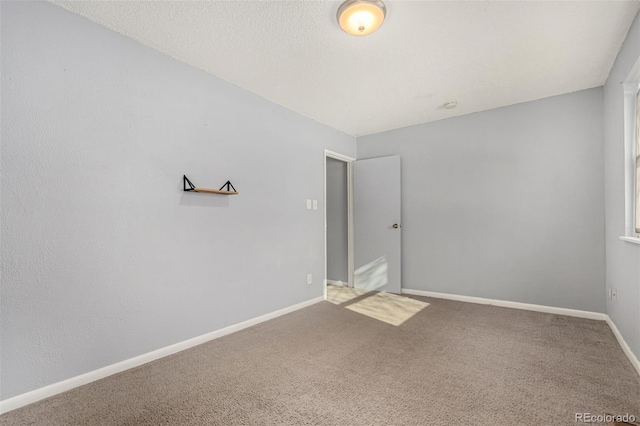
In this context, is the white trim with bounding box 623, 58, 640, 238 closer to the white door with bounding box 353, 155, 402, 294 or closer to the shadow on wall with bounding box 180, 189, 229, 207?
the white door with bounding box 353, 155, 402, 294

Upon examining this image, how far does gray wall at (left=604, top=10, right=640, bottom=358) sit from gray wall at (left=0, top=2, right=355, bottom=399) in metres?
3.05

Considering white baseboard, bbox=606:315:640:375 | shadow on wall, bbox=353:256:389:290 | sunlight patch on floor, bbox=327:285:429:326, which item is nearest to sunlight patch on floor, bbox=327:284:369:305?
sunlight patch on floor, bbox=327:285:429:326

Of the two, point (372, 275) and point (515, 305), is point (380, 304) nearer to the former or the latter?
point (372, 275)

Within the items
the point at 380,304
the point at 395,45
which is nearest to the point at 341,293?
the point at 380,304

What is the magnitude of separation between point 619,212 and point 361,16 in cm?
268

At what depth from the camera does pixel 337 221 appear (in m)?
5.24

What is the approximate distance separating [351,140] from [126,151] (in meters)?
3.33

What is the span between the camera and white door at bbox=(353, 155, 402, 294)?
4.57m

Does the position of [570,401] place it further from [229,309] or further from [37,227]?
[37,227]

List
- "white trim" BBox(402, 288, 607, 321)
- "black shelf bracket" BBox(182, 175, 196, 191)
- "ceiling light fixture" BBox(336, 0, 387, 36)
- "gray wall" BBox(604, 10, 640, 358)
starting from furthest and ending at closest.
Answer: "white trim" BBox(402, 288, 607, 321) < "black shelf bracket" BBox(182, 175, 196, 191) < "gray wall" BBox(604, 10, 640, 358) < "ceiling light fixture" BBox(336, 0, 387, 36)

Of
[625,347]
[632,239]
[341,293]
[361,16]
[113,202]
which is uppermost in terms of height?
[361,16]

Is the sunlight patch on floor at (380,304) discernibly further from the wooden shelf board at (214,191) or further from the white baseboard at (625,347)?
the wooden shelf board at (214,191)

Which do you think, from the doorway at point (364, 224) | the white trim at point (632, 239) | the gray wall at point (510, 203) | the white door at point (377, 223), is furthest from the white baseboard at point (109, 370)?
the white trim at point (632, 239)

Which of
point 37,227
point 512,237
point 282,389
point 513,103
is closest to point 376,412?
point 282,389
